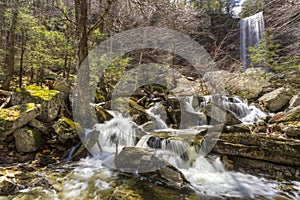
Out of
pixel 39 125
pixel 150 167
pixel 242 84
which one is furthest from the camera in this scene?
pixel 242 84

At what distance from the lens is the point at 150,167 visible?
4258 mm

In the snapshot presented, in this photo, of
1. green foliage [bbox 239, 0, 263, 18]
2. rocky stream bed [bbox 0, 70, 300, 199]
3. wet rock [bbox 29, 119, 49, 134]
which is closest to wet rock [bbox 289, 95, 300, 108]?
rocky stream bed [bbox 0, 70, 300, 199]

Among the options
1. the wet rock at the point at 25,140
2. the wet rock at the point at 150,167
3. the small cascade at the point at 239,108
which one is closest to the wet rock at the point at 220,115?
the small cascade at the point at 239,108

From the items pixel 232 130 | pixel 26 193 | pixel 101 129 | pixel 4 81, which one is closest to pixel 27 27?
pixel 4 81

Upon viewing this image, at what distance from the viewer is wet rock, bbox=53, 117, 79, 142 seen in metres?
5.05

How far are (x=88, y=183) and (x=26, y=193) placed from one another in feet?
3.60

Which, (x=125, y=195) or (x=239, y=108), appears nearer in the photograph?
(x=125, y=195)

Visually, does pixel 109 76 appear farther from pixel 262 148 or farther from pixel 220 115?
pixel 262 148

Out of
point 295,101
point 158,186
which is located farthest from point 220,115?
point 158,186

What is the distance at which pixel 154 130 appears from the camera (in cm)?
697

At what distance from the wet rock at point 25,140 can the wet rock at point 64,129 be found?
56cm

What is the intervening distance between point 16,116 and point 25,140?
64 cm

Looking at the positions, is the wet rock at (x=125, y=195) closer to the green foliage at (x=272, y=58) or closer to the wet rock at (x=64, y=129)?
the wet rock at (x=64, y=129)

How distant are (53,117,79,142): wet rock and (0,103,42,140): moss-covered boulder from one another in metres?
0.58
